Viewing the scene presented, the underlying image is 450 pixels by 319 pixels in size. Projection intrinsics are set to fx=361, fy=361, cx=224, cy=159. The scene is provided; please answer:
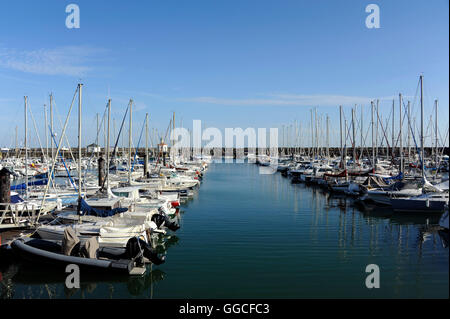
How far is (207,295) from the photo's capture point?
12.5 meters

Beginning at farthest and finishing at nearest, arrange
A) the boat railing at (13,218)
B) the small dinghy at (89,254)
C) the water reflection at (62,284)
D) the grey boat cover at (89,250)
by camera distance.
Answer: the boat railing at (13,218), the grey boat cover at (89,250), the small dinghy at (89,254), the water reflection at (62,284)

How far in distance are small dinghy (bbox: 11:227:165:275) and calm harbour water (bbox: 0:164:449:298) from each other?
49 cm

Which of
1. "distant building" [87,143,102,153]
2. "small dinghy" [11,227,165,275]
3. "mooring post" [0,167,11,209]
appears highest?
"distant building" [87,143,102,153]

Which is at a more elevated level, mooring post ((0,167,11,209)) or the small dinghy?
mooring post ((0,167,11,209))

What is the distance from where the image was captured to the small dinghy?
541 inches

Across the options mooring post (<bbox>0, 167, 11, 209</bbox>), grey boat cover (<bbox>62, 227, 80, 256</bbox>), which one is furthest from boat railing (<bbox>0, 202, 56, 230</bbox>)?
grey boat cover (<bbox>62, 227, 80, 256</bbox>)

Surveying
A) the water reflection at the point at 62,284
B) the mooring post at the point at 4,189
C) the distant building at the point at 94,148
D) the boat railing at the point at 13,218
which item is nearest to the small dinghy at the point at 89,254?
the water reflection at the point at 62,284

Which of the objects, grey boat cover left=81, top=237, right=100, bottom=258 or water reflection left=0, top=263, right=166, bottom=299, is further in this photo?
grey boat cover left=81, top=237, right=100, bottom=258

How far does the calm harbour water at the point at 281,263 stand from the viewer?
1274 cm

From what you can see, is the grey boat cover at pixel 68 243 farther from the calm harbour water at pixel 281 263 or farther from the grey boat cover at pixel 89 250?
the calm harbour water at pixel 281 263

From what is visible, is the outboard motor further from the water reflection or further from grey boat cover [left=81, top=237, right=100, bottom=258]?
grey boat cover [left=81, top=237, right=100, bottom=258]
